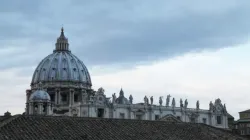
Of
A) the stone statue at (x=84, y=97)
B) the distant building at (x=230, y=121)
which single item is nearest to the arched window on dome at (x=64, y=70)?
the stone statue at (x=84, y=97)

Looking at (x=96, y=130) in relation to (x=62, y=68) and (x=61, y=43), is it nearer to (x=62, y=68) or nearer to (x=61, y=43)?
(x=62, y=68)

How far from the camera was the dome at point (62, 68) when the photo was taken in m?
134

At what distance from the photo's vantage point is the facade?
4247 inches

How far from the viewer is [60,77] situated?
134 metres

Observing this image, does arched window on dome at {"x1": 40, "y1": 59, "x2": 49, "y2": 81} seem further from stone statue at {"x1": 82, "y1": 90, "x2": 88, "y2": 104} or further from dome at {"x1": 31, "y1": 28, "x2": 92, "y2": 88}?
stone statue at {"x1": 82, "y1": 90, "x2": 88, "y2": 104}

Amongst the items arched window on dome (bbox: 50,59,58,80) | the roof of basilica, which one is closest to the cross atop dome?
arched window on dome (bbox: 50,59,58,80)

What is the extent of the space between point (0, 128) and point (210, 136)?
1618 cm

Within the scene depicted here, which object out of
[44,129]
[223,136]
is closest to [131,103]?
[223,136]

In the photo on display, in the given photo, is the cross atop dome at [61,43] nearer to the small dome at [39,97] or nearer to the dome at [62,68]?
the dome at [62,68]

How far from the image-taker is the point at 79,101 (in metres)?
125

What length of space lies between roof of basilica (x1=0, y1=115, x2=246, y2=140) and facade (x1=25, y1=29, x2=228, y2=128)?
215 feet

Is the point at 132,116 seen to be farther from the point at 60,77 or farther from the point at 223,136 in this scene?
the point at 223,136

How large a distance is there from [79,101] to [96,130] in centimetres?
9088

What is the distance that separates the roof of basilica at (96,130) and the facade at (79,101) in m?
65.6
